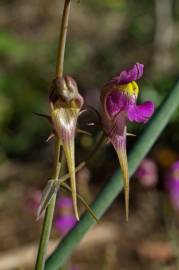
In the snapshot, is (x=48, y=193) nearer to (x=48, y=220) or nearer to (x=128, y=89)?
(x=48, y=220)

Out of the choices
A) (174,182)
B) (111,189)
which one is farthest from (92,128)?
(111,189)

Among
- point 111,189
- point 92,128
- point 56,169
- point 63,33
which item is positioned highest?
point 63,33

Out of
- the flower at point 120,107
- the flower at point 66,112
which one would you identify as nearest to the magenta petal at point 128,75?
the flower at point 120,107

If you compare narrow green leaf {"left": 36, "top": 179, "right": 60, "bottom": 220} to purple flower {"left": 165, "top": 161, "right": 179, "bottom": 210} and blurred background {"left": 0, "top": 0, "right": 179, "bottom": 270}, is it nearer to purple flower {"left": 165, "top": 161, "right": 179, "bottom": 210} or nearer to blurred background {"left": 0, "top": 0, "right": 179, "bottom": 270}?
blurred background {"left": 0, "top": 0, "right": 179, "bottom": 270}

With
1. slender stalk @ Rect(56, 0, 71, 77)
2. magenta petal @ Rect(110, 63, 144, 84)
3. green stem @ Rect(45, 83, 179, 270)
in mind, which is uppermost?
slender stalk @ Rect(56, 0, 71, 77)

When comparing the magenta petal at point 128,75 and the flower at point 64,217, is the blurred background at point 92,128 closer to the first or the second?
the flower at point 64,217

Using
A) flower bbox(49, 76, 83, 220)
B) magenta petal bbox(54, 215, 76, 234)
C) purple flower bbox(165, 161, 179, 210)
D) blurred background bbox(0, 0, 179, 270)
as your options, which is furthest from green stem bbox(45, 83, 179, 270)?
purple flower bbox(165, 161, 179, 210)
